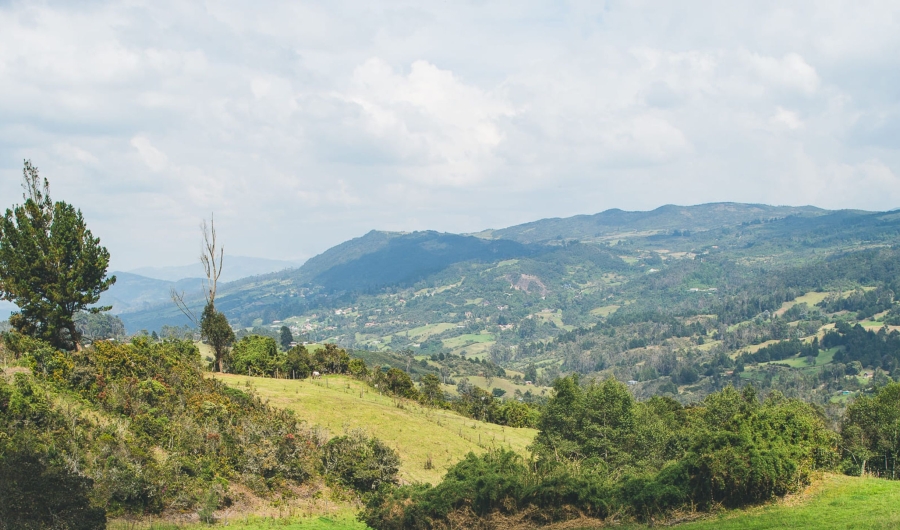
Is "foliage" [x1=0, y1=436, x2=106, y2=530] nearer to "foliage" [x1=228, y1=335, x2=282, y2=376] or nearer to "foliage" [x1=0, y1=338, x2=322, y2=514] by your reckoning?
"foliage" [x1=0, y1=338, x2=322, y2=514]

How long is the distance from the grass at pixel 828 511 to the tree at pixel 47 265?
104 feet

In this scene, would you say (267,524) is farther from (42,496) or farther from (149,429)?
(149,429)

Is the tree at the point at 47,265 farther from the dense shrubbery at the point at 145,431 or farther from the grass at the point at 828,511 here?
the grass at the point at 828,511

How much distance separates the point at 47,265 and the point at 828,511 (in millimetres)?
36403

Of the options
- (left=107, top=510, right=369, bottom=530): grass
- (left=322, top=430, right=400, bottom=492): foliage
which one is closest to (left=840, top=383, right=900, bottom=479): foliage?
(left=322, top=430, right=400, bottom=492): foliage

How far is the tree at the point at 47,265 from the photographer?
31.4 meters

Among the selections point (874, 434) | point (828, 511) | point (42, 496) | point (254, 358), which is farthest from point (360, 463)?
point (874, 434)

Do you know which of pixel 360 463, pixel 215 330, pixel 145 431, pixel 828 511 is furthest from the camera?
pixel 215 330

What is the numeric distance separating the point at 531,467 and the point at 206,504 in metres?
12.8

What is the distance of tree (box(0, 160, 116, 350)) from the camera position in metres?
31.4

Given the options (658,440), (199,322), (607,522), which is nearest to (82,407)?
(607,522)

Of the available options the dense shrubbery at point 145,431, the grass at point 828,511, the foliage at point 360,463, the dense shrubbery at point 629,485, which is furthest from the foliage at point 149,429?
the grass at point 828,511

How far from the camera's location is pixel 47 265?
1247 inches

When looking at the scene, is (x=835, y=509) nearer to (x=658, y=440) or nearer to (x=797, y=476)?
(x=797, y=476)
